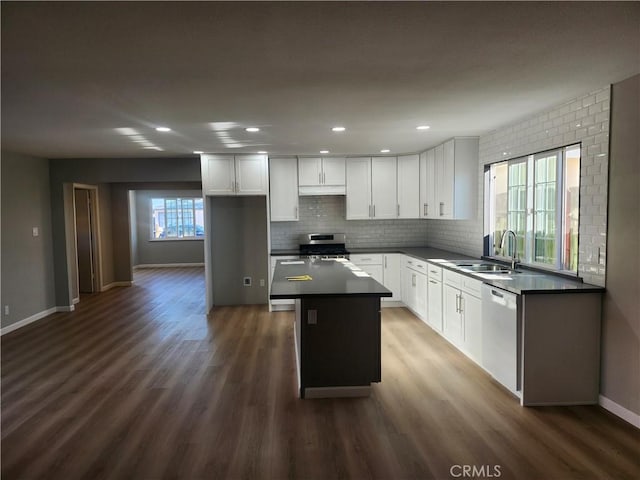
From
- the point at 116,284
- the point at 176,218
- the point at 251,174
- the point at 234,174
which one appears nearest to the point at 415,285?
the point at 251,174

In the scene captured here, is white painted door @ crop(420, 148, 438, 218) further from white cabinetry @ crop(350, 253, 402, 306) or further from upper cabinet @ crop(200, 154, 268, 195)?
upper cabinet @ crop(200, 154, 268, 195)

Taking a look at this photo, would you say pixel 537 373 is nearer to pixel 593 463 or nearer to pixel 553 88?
pixel 593 463

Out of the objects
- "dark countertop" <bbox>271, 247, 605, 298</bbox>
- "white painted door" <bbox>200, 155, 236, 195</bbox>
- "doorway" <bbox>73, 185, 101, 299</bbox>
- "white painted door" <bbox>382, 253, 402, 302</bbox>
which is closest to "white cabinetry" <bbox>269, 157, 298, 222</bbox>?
"white painted door" <bbox>200, 155, 236, 195</bbox>

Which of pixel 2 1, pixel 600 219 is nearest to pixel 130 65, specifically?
pixel 2 1

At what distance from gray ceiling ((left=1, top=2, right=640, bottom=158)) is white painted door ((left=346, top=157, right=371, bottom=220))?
2252 millimetres

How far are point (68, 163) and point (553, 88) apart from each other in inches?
259

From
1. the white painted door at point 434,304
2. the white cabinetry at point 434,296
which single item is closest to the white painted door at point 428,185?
the white cabinetry at point 434,296

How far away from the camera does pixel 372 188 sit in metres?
6.51

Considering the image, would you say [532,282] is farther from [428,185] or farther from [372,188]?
[372,188]

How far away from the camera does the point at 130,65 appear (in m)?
2.41

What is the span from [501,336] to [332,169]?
384cm

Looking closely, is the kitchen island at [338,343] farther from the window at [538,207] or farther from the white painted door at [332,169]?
the white painted door at [332,169]

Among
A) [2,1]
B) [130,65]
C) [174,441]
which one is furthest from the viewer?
[174,441]

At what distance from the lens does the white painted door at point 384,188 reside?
6469mm
